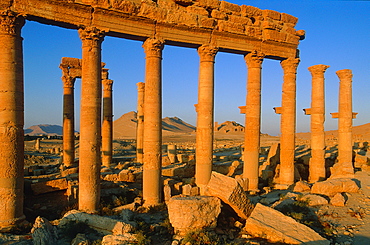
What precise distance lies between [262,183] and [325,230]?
324 inches

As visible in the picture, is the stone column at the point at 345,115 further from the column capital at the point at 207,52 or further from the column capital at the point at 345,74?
the column capital at the point at 207,52

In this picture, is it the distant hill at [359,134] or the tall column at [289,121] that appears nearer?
the tall column at [289,121]

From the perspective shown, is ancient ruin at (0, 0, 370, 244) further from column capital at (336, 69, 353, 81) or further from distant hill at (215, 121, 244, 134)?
distant hill at (215, 121, 244, 134)

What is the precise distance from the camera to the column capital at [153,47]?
12898 millimetres

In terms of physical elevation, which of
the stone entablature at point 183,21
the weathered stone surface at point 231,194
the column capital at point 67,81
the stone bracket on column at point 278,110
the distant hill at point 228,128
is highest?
the stone entablature at point 183,21

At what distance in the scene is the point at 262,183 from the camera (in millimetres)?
17406

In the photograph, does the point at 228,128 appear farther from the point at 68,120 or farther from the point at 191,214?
the point at 191,214

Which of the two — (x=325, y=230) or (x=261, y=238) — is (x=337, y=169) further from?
(x=261, y=238)

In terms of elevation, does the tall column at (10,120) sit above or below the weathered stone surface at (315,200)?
above

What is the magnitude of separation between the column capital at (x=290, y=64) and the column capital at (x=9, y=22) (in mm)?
13828

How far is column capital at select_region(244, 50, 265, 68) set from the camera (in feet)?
50.9

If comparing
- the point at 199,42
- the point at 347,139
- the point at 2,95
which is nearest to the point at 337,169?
the point at 347,139

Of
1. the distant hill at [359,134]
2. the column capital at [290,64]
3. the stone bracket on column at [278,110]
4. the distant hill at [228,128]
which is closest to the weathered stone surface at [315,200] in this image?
the stone bracket on column at [278,110]

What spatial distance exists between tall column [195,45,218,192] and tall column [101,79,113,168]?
10.7m
